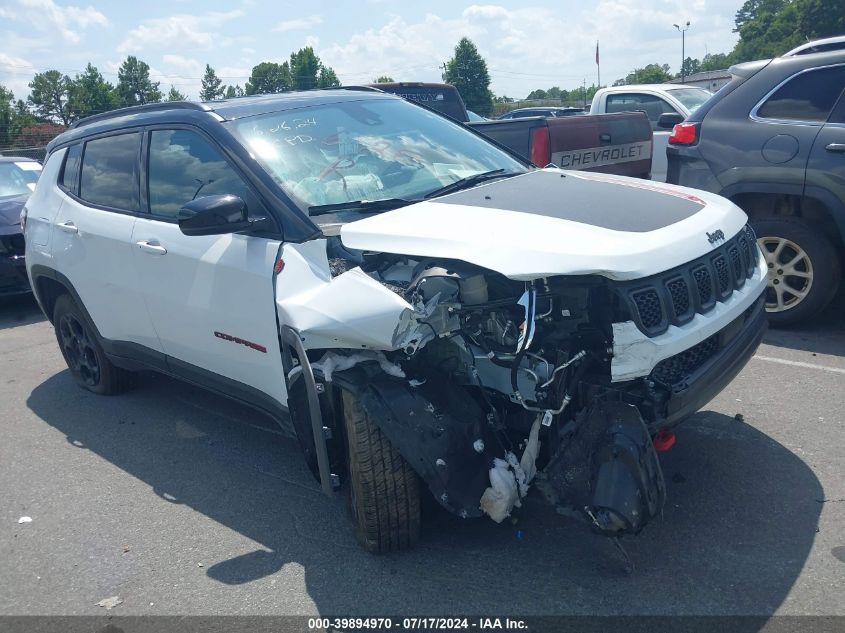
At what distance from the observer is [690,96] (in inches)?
416

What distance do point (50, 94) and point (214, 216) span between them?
77.1 metres

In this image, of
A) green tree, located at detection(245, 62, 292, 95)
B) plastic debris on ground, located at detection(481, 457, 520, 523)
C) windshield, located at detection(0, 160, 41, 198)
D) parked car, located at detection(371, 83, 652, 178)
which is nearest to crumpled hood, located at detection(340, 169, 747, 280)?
plastic debris on ground, located at detection(481, 457, 520, 523)

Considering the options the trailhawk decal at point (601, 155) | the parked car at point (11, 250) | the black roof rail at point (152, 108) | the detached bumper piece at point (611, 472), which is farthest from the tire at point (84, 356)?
the trailhawk decal at point (601, 155)

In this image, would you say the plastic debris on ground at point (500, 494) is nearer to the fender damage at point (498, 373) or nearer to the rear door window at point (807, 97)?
the fender damage at point (498, 373)

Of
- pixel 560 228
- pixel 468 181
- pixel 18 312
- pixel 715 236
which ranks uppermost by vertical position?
pixel 468 181

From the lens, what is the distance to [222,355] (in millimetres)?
3818

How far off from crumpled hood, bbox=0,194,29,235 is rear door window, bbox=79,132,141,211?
4.00 m

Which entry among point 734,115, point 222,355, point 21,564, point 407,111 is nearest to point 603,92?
point 734,115

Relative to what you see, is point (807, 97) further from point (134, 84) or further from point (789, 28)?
point (134, 84)

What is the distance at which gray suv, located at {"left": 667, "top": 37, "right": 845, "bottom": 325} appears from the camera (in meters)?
5.28

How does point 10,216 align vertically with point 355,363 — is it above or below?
above

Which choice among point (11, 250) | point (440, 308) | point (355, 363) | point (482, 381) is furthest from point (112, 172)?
point (11, 250)

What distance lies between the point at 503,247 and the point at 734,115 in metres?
3.76

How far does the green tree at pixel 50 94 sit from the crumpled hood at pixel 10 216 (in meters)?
66.7
